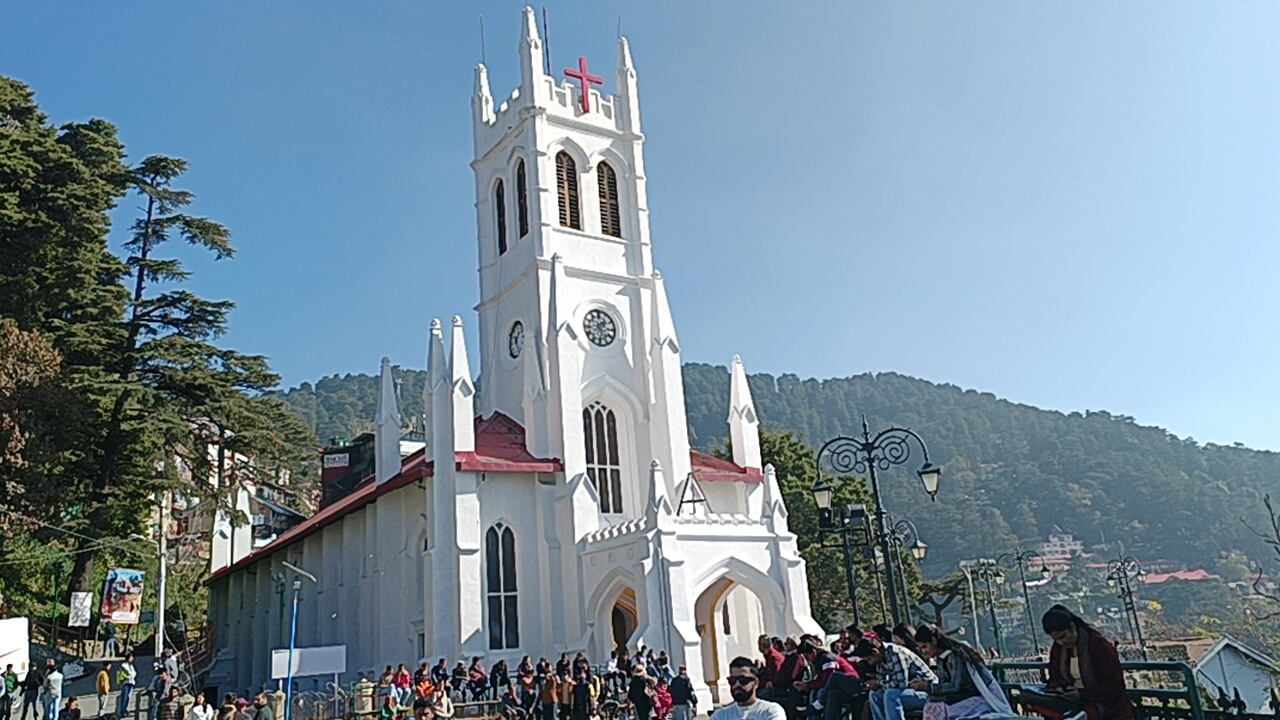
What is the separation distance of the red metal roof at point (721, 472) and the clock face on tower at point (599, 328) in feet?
15.9


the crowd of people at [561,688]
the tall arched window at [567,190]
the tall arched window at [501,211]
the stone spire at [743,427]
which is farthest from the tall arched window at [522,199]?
the crowd of people at [561,688]

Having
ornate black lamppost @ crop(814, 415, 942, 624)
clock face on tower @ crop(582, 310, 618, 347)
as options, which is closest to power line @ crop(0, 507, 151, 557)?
clock face on tower @ crop(582, 310, 618, 347)

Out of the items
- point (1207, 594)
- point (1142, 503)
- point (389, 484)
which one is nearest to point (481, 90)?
point (389, 484)

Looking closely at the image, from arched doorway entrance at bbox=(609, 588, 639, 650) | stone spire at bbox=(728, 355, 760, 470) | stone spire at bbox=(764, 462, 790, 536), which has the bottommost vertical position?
arched doorway entrance at bbox=(609, 588, 639, 650)

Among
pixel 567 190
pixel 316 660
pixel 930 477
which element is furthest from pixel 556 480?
pixel 930 477

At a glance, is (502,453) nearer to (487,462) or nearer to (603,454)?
(487,462)

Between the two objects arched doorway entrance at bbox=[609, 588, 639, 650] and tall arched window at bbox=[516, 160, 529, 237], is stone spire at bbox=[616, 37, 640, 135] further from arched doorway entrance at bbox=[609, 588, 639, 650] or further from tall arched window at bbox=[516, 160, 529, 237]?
arched doorway entrance at bbox=[609, 588, 639, 650]

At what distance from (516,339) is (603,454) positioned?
17.7 feet

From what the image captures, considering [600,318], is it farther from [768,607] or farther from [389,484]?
[768,607]

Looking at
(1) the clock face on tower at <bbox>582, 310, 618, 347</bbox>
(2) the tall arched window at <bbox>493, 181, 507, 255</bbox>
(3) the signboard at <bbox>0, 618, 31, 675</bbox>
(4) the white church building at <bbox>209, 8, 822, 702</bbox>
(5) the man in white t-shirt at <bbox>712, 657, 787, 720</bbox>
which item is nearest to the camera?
(5) the man in white t-shirt at <bbox>712, 657, 787, 720</bbox>

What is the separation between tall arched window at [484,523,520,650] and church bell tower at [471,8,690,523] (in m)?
2.79

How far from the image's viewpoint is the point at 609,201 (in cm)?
3775

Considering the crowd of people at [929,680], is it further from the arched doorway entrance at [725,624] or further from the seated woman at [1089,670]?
the arched doorway entrance at [725,624]

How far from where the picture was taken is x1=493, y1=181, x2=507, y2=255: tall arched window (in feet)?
125
